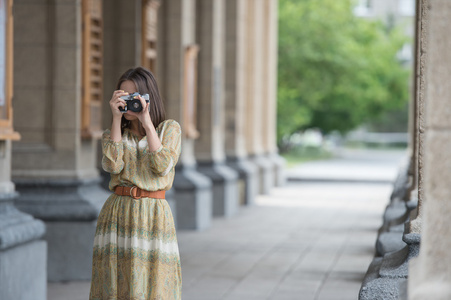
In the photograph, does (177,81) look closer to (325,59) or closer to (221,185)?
(221,185)

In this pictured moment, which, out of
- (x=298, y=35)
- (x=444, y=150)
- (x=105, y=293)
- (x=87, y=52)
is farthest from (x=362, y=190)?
(x=444, y=150)

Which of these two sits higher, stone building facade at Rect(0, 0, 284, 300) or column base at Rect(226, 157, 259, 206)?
stone building facade at Rect(0, 0, 284, 300)

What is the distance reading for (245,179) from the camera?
1845 cm

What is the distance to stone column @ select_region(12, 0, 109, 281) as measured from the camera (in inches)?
350

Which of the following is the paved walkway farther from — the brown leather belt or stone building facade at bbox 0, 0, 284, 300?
the brown leather belt

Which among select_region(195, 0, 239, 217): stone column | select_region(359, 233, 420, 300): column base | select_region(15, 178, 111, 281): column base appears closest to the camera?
select_region(359, 233, 420, 300): column base

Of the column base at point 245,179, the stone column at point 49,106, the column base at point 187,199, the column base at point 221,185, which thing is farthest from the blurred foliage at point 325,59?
the stone column at point 49,106

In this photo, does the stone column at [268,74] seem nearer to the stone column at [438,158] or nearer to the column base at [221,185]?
the column base at [221,185]

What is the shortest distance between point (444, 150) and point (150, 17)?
32.7 ft

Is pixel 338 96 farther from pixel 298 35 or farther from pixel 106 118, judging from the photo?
pixel 106 118

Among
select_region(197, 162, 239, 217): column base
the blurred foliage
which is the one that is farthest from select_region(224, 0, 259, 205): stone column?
the blurred foliage

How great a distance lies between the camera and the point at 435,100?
9.14 feet

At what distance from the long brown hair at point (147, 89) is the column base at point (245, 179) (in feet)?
43.3

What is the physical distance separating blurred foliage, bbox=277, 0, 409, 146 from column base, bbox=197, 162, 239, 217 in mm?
20533
